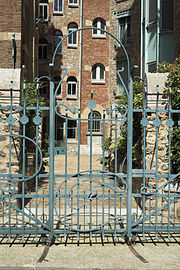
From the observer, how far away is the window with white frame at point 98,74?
73.1 ft

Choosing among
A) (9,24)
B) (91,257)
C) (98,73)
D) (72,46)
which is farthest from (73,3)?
(91,257)

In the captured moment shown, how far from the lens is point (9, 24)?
1211 cm

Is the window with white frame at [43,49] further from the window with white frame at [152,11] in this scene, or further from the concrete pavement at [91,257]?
the concrete pavement at [91,257]

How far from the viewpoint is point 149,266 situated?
13.1ft

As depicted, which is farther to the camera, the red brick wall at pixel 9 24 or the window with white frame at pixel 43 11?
the window with white frame at pixel 43 11

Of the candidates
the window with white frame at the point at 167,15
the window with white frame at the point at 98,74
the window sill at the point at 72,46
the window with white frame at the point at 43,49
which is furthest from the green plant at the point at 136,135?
the window with white frame at the point at 43,49

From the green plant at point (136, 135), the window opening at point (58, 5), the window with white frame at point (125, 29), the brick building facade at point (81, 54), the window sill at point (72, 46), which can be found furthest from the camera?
the window opening at point (58, 5)

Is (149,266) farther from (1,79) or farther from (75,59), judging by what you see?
(75,59)

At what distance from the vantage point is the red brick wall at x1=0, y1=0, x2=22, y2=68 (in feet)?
39.0

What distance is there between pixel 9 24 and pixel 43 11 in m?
11.3

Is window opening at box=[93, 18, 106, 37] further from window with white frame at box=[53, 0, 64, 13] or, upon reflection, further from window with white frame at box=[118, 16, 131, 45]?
window with white frame at box=[53, 0, 64, 13]

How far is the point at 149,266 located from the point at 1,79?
4.08 m

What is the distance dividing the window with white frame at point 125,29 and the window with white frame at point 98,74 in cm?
270

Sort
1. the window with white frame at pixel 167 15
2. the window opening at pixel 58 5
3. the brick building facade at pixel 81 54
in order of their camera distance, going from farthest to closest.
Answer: the window opening at pixel 58 5, the brick building facade at pixel 81 54, the window with white frame at pixel 167 15
